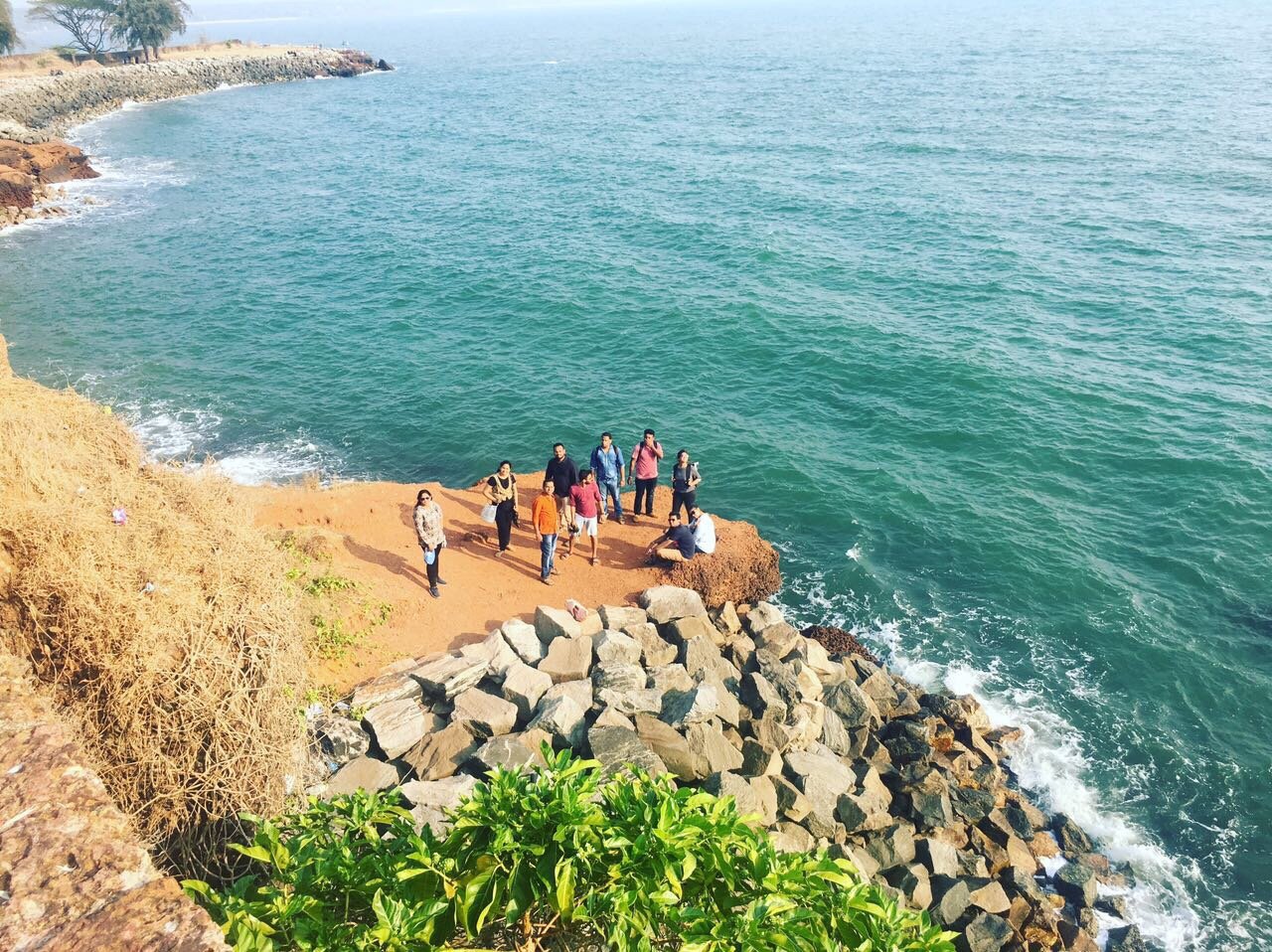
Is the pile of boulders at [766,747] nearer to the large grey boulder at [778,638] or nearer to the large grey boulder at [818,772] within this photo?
the large grey boulder at [818,772]

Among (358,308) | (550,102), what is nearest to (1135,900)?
(358,308)

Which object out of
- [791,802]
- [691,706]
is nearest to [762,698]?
[691,706]

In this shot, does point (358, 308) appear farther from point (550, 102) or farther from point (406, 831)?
point (550, 102)

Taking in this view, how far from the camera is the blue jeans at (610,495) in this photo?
17391 mm

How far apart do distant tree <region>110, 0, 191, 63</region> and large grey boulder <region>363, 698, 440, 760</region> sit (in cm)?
10891

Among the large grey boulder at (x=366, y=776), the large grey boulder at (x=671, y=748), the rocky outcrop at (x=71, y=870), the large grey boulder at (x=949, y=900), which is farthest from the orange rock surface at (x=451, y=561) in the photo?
the rocky outcrop at (x=71, y=870)

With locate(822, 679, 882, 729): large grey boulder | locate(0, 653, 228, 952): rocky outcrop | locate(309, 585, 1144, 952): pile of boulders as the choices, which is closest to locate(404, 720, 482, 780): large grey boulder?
locate(309, 585, 1144, 952): pile of boulders

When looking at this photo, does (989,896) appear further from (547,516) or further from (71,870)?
(71,870)

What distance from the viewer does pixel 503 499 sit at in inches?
623

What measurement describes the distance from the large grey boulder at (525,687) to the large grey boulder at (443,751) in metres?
0.87

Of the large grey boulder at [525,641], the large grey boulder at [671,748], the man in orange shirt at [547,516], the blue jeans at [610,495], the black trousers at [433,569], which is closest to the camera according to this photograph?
the large grey boulder at [671,748]

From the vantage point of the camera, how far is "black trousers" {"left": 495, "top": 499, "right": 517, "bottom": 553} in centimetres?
1612

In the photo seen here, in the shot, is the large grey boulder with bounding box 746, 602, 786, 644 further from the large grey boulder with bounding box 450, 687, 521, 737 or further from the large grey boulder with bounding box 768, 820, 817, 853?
the large grey boulder with bounding box 450, 687, 521, 737

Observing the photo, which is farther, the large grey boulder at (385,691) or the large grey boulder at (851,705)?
the large grey boulder at (851,705)
